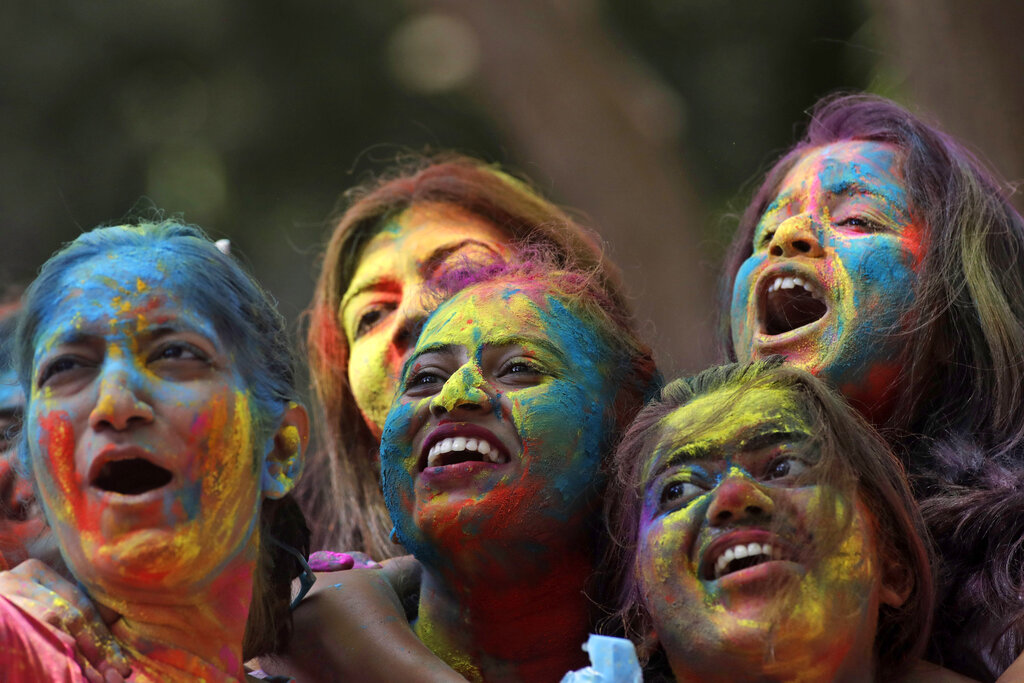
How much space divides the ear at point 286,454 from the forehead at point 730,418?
812 millimetres

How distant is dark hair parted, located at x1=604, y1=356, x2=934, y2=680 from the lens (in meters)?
3.65

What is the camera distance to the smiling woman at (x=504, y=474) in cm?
392

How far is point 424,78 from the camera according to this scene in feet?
25.1

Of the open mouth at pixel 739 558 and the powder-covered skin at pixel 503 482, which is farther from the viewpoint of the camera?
the powder-covered skin at pixel 503 482

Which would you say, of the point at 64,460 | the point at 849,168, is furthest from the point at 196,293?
the point at 849,168

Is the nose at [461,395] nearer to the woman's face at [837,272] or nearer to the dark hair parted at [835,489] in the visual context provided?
the dark hair parted at [835,489]

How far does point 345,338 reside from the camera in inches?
208

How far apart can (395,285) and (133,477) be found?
5.68ft

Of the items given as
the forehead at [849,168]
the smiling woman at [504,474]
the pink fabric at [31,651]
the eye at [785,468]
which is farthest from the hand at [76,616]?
the forehead at [849,168]

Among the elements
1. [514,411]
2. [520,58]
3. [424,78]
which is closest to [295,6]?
[424,78]

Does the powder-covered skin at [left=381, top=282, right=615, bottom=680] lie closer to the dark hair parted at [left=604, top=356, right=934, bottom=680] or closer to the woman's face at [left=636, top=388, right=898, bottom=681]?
the dark hair parted at [left=604, top=356, right=934, bottom=680]

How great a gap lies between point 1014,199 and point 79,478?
3810mm

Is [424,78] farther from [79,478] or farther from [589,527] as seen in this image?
[79,478]

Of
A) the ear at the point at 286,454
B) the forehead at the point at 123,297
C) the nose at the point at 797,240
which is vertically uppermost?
the forehead at the point at 123,297
